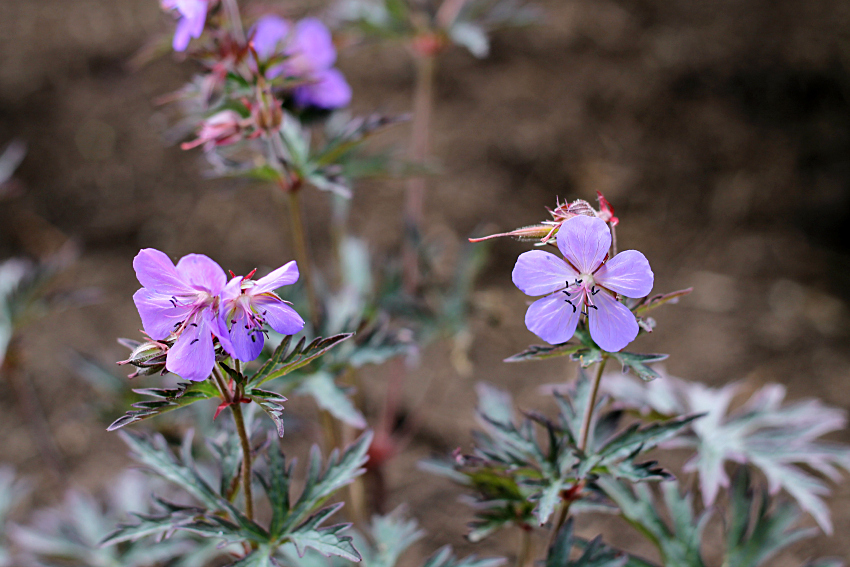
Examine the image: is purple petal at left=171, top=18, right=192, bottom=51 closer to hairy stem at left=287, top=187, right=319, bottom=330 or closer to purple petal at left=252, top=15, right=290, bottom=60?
purple petal at left=252, top=15, right=290, bottom=60

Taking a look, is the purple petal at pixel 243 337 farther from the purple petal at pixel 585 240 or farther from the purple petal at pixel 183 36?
the purple petal at pixel 183 36

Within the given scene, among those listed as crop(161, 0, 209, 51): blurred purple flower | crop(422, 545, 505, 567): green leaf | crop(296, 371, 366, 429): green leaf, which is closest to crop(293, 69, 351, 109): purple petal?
Answer: crop(161, 0, 209, 51): blurred purple flower

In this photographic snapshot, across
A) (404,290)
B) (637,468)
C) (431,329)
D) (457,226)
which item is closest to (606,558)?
(637,468)

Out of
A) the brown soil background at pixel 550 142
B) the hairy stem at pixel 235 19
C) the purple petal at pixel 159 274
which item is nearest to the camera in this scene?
the purple petal at pixel 159 274

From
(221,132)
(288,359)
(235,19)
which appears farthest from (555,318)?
(235,19)

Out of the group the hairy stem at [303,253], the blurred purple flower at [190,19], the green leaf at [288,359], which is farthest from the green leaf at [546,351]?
the blurred purple flower at [190,19]

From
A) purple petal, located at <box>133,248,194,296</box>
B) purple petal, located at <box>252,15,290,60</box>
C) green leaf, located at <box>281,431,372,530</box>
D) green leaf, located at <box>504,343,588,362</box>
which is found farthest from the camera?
purple petal, located at <box>252,15,290,60</box>
